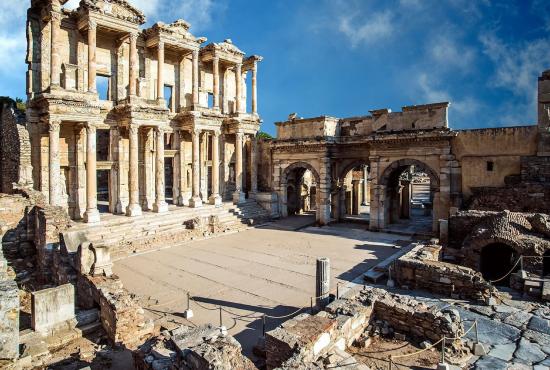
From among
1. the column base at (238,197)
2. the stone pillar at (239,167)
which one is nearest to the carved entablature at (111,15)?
the stone pillar at (239,167)

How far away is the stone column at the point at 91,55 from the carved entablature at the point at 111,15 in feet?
1.00

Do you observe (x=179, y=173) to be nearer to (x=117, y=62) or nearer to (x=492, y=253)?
(x=117, y=62)

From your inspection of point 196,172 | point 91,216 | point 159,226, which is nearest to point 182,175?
point 196,172

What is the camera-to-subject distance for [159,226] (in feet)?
64.3

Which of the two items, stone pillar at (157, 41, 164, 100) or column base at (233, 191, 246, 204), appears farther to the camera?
column base at (233, 191, 246, 204)

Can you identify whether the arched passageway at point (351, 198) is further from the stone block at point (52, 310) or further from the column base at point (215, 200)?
the stone block at point (52, 310)

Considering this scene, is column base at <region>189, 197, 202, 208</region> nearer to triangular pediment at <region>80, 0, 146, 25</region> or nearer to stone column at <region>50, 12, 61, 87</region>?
stone column at <region>50, 12, 61, 87</region>

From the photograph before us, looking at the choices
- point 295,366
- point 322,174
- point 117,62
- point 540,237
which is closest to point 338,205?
point 322,174

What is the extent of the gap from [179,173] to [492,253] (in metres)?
18.7

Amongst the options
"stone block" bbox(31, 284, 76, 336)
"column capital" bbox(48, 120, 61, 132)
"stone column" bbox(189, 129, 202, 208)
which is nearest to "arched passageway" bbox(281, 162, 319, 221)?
"stone column" bbox(189, 129, 202, 208)

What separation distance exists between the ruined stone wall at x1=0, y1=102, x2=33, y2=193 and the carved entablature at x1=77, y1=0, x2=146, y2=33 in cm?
619

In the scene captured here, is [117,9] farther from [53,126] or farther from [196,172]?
[196,172]

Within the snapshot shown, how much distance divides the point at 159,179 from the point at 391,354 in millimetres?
17355

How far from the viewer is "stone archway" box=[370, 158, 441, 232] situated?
62.6 feet
